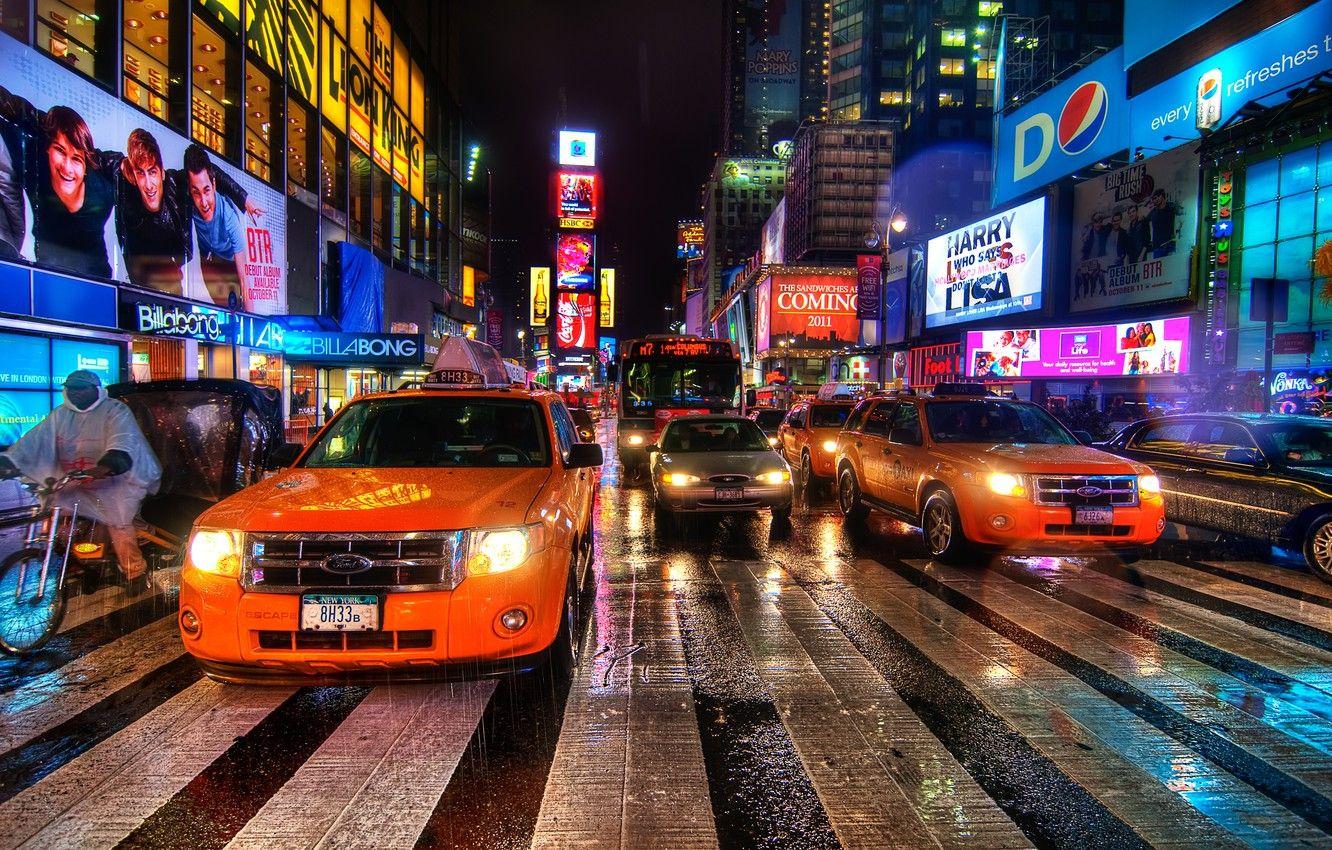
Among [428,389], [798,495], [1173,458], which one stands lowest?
[798,495]

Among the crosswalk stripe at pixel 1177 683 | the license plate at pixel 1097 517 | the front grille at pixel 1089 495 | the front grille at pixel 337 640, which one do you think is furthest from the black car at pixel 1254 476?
the front grille at pixel 337 640

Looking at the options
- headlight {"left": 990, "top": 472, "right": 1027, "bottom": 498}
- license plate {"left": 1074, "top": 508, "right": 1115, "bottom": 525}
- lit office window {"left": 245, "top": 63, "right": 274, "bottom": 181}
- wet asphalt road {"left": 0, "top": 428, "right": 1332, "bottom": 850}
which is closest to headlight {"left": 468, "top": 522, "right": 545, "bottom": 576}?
wet asphalt road {"left": 0, "top": 428, "right": 1332, "bottom": 850}

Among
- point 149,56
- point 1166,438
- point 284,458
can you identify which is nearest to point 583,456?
point 284,458

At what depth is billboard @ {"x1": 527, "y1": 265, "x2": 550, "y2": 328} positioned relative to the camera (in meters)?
75.8

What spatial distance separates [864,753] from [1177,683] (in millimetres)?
2389

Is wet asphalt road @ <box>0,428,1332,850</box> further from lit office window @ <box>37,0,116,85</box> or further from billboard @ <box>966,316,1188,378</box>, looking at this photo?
billboard @ <box>966,316,1188,378</box>

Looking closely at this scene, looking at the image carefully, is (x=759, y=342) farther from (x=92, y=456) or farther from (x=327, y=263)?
(x=92, y=456)

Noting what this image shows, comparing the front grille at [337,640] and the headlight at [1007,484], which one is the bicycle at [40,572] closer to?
the front grille at [337,640]

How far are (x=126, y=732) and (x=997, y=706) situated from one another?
184 inches

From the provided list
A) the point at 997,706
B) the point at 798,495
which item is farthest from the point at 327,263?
the point at 997,706

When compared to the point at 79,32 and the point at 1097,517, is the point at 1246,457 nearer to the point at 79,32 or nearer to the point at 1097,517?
the point at 1097,517

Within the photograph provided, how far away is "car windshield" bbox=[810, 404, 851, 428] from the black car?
6.33 meters

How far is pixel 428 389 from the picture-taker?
6109 millimetres

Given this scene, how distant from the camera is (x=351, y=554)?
3.74 meters
